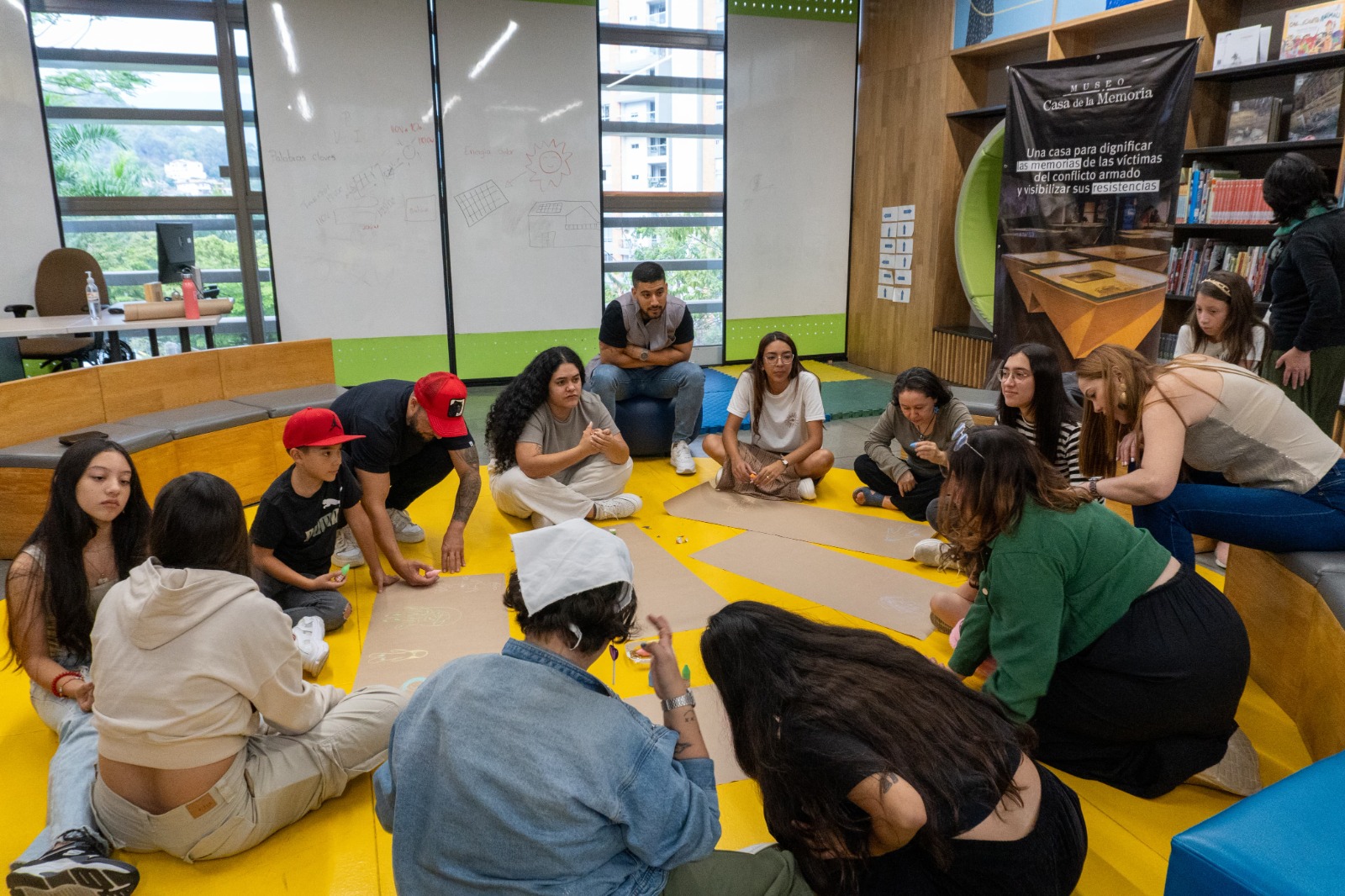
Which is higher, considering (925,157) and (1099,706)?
(925,157)

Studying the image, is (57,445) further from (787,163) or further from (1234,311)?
(787,163)

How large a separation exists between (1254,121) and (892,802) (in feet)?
17.0

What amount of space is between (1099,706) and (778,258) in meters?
6.45

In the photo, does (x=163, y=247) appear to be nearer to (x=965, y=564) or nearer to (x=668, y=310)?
(x=668, y=310)

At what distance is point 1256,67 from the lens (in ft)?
16.0

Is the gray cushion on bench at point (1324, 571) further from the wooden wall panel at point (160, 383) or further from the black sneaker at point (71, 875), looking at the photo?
the wooden wall panel at point (160, 383)

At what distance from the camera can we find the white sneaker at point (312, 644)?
293 cm

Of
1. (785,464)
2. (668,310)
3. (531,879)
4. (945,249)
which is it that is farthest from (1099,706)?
(945,249)

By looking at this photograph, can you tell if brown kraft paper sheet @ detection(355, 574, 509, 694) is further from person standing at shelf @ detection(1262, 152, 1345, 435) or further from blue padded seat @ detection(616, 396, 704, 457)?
person standing at shelf @ detection(1262, 152, 1345, 435)

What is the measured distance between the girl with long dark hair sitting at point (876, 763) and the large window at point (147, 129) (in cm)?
669

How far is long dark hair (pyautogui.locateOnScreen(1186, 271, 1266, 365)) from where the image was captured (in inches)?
155

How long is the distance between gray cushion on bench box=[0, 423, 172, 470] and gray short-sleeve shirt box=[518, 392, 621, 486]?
5.58 ft

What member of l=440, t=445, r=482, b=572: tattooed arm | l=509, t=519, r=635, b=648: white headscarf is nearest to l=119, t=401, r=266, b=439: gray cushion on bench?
l=440, t=445, r=482, b=572: tattooed arm

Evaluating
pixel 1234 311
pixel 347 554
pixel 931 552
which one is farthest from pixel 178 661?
pixel 1234 311
